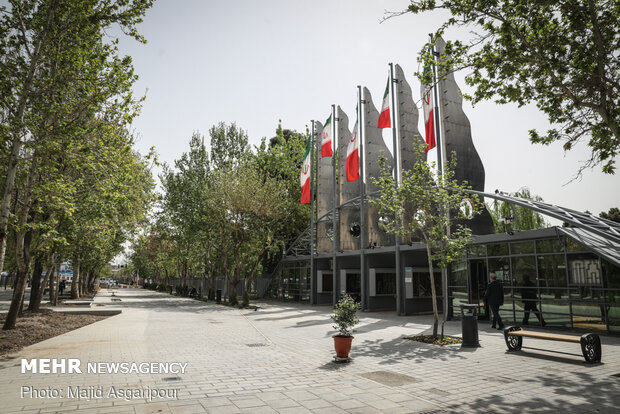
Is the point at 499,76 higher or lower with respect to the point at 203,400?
higher

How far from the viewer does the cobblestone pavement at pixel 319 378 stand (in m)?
5.62

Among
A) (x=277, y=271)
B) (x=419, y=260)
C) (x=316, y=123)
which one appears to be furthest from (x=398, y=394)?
(x=277, y=271)

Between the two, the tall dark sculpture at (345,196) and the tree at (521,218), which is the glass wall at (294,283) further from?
the tree at (521,218)

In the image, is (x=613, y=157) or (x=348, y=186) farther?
(x=348, y=186)

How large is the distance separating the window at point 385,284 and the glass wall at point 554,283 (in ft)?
24.4

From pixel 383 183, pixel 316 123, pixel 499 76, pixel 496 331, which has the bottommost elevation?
pixel 496 331

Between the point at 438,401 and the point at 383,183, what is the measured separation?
7.98 meters

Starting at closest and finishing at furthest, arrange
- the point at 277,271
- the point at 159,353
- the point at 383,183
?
1. the point at 159,353
2. the point at 383,183
3. the point at 277,271

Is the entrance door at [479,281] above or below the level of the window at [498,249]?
below

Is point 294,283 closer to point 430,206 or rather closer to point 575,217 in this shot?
point 430,206

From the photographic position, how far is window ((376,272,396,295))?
24028 millimetres

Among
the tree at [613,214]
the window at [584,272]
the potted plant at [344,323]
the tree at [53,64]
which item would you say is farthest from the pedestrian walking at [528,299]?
the tree at [613,214]

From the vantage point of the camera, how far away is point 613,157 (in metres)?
9.96

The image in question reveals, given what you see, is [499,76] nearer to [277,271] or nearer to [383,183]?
[383,183]
